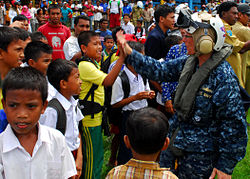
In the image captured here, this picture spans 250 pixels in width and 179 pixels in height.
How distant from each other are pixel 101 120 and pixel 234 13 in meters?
3.22

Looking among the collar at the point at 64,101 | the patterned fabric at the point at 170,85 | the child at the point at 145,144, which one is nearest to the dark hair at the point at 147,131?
the child at the point at 145,144

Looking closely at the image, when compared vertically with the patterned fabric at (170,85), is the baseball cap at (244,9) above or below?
above

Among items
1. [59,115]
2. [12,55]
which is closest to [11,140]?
[59,115]

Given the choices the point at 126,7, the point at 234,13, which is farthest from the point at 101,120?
the point at 126,7

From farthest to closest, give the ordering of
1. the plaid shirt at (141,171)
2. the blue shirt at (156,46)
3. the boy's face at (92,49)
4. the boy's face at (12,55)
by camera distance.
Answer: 1. the blue shirt at (156,46)
2. the boy's face at (92,49)
3. the boy's face at (12,55)
4. the plaid shirt at (141,171)

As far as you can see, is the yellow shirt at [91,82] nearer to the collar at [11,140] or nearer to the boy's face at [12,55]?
the boy's face at [12,55]

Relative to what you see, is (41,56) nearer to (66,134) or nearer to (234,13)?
(66,134)

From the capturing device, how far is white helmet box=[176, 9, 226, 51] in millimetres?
2166

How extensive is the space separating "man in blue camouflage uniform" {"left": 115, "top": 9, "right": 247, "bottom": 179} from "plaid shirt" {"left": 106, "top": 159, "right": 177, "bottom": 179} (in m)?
0.76

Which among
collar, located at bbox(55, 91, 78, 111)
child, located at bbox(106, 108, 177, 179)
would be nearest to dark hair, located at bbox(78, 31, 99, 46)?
collar, located at bbox(55, 91, 78, 111)

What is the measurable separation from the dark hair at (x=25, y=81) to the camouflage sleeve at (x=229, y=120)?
129cm

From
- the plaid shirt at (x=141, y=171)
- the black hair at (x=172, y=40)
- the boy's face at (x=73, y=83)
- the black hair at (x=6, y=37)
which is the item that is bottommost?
the plaid shirt at (x=141, y=171)

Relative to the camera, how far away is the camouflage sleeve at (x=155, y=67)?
91.0 inches

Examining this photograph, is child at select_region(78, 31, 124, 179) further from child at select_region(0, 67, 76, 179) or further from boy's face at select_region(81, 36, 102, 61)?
child at select_region(0, 67, 76, 179)
